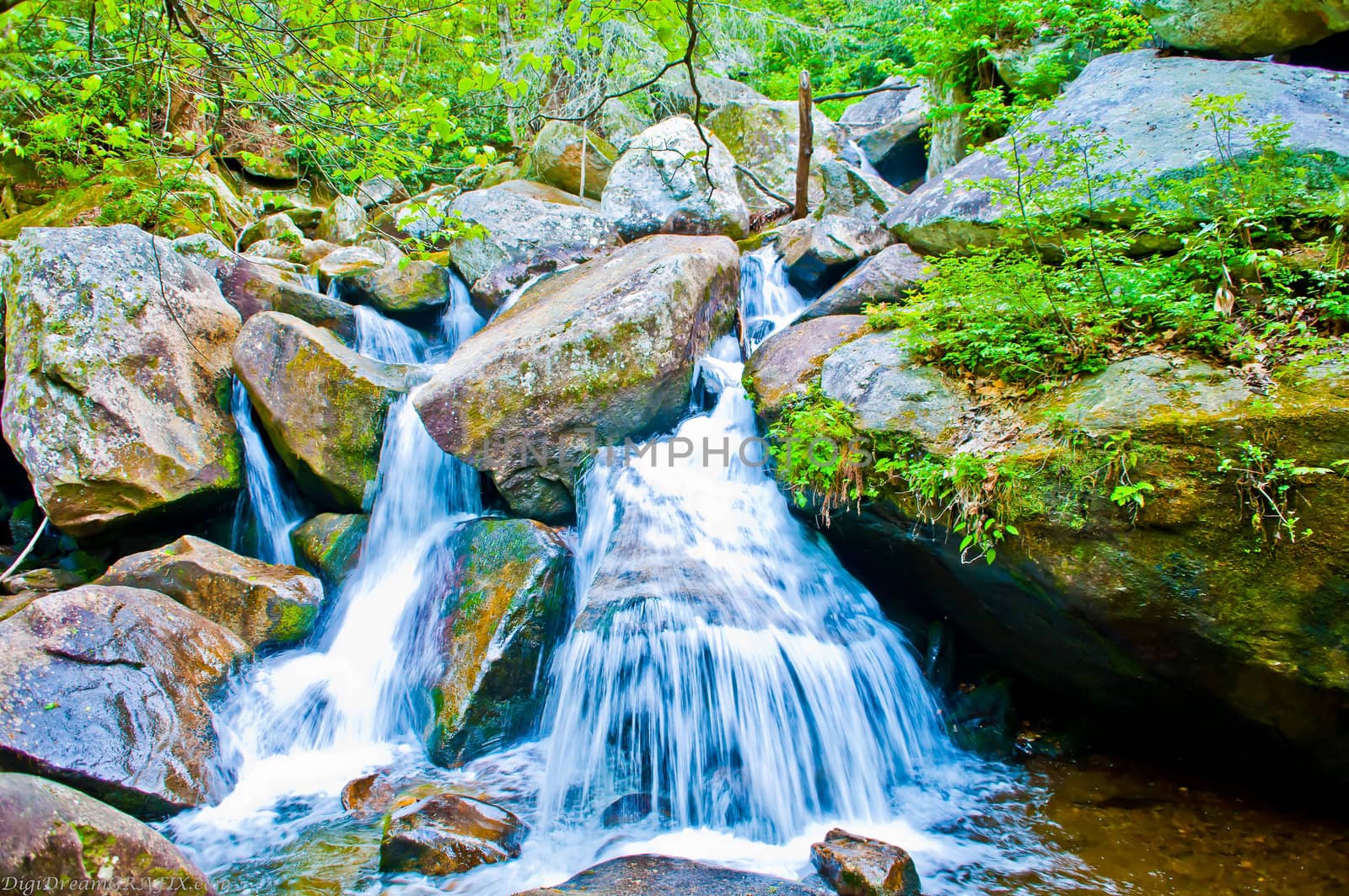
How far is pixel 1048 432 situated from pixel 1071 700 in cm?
186

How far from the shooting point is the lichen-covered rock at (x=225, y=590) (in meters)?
5.21

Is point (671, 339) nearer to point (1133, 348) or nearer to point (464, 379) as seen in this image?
point (464, 379)

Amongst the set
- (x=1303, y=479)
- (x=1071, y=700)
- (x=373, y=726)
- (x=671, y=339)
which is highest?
(x=671, y=339)

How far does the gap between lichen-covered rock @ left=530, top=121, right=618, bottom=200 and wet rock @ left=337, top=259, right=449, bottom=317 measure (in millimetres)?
4027

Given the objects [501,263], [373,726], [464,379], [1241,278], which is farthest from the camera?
[501,263]

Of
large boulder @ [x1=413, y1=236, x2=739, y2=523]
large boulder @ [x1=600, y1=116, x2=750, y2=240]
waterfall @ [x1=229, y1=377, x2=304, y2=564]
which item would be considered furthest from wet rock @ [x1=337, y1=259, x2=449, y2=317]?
large boulder @ [x1=413, y1=236, x2=739, y2=523]

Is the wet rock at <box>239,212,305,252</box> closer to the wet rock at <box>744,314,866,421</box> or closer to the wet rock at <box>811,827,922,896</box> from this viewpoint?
the wet rock at <box>744,314,866,421</box>

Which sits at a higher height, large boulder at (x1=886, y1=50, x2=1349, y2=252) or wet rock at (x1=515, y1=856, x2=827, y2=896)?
large boulder at (x1=886, y1=50, x2=1349, y2=252)

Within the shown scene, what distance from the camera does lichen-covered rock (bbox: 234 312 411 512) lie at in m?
6.15

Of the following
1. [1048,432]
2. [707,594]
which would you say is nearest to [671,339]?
[707,594]

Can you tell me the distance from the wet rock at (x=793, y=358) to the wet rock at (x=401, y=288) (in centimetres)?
467

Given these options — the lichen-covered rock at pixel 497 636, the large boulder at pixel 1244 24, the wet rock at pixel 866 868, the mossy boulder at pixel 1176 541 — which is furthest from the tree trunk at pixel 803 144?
the wet rock at pixel 866 868

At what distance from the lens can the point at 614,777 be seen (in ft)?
13.0

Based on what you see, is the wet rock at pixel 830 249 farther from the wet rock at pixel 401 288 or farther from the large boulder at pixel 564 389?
the wet rock at pixel 401 288
